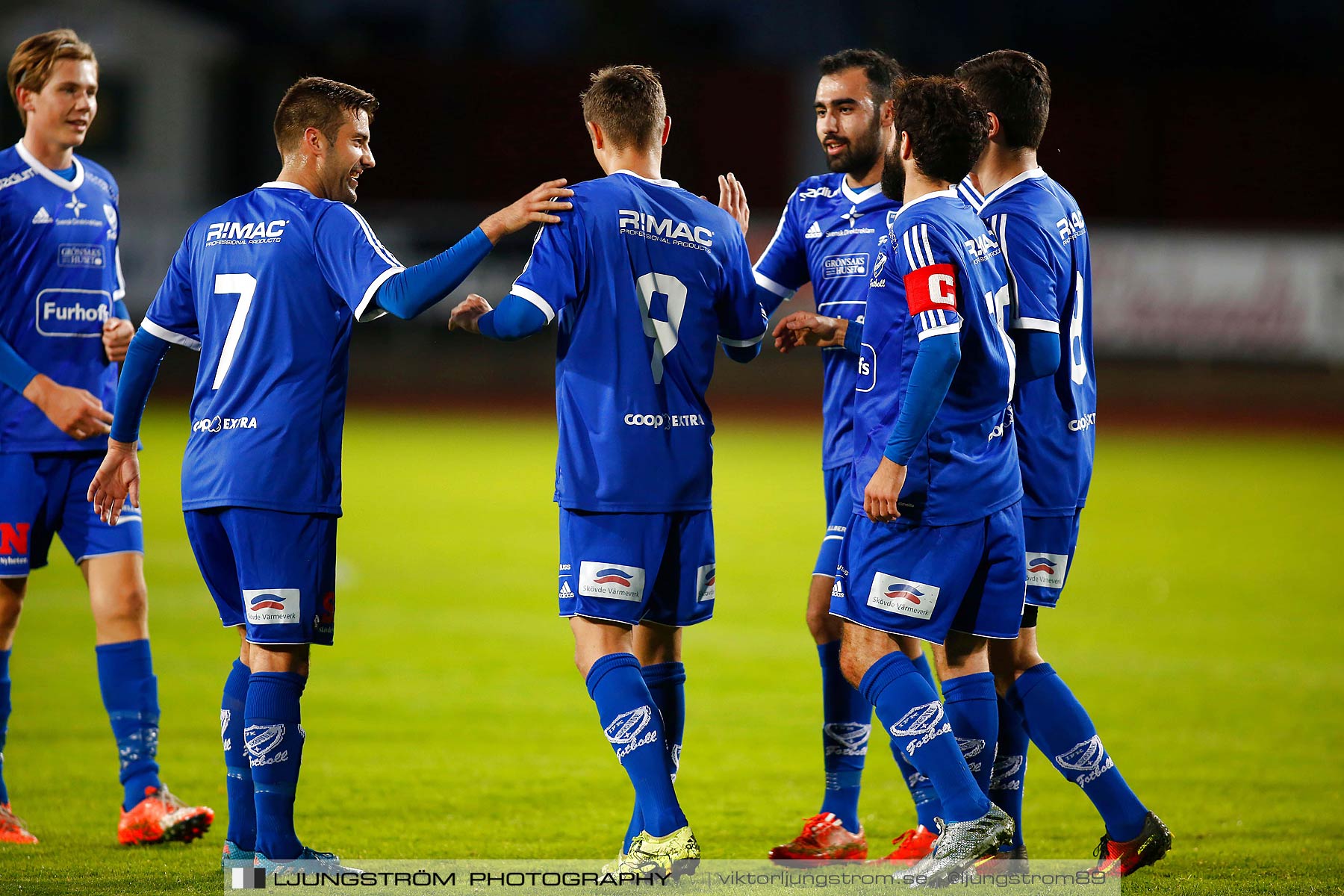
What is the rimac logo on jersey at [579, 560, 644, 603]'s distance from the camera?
14.2 feet

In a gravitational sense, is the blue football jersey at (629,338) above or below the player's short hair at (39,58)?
below

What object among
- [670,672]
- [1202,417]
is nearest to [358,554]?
[670,672]

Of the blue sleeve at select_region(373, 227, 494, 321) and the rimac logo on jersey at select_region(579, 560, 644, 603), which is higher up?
the blue sleeve at select_region(373, 227, 494, 321)

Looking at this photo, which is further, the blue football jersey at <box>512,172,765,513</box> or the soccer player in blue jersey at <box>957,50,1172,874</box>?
the soccer player in blue jersey at <box>957,50,1172,874</box>

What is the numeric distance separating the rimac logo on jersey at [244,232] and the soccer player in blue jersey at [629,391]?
61 centimetres

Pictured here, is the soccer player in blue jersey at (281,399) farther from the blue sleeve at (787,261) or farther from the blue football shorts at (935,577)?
the blue football shorts at (935,577)

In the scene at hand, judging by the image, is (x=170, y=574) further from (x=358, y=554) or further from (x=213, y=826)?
(x=213, y=826)

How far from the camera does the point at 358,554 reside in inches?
478

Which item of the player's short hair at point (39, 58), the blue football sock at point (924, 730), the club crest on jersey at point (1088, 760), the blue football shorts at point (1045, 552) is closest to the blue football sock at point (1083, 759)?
the club crest on jersey at point (1088, 760)

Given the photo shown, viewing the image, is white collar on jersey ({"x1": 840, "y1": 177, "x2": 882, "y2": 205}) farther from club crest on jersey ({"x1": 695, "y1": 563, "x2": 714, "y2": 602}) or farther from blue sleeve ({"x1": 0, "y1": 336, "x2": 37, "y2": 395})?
blue sleeve ({"x1": 0, "y1": 336, "x2": 37, "y2": 395})

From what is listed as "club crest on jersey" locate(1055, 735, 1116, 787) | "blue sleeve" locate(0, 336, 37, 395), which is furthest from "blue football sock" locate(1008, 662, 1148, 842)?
"blue sleeve" locate(0, 336, 37, 395)

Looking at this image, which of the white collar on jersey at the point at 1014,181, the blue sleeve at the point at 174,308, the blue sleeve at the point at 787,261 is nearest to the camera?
the blue sleeve at the point at 174,308

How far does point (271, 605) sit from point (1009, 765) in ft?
8.16

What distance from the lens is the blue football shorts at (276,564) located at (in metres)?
4.32
